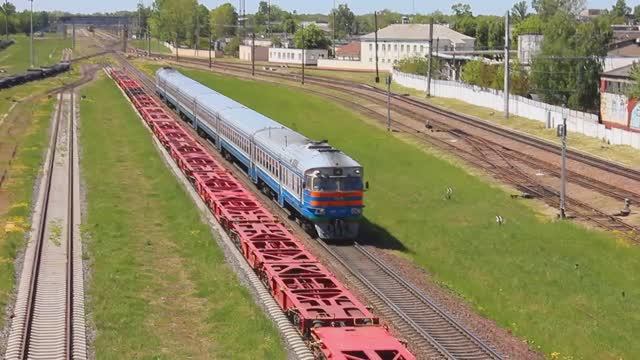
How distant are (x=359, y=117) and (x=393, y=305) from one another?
55387mm

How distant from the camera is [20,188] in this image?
43.1 meters

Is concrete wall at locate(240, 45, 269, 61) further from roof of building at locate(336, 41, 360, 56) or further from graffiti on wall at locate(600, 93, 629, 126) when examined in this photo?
graffiti on wall at locate(600, 93, 629, 126)

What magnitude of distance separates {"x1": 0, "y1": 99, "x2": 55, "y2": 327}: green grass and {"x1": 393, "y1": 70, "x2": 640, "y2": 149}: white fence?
127ft

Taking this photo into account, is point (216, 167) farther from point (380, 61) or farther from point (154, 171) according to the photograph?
point (380, 61)

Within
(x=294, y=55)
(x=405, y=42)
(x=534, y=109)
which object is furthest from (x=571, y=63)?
(x=294, y=55)

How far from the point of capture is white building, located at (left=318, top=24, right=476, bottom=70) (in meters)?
150

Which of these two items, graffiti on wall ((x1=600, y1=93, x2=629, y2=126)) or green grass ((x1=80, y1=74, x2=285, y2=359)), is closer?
green grass ((x1=80, y1=74, x2=285, y2=359))

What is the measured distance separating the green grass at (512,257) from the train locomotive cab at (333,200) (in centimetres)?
210

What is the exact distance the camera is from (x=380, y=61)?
155750 mm

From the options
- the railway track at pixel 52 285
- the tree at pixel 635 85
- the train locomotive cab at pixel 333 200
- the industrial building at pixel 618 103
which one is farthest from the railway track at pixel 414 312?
the industrial building at pixel 618 103

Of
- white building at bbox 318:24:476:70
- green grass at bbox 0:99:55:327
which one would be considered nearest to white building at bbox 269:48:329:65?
white building at bbox 318:24:476:70

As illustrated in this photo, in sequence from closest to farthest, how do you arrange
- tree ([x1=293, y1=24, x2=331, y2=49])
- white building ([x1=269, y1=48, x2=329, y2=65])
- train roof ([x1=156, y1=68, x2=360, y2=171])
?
train roof ([x1=156, y1=68, x2=360, y2=171]) < white building ([x1=269, y1=48, x2=329, y2=65]) < tree ([x1=293, y1=24, x2=331, y2=49])

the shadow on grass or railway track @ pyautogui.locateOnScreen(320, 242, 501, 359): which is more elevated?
the shadow on grass

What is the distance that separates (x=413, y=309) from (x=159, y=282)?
8.02 m
